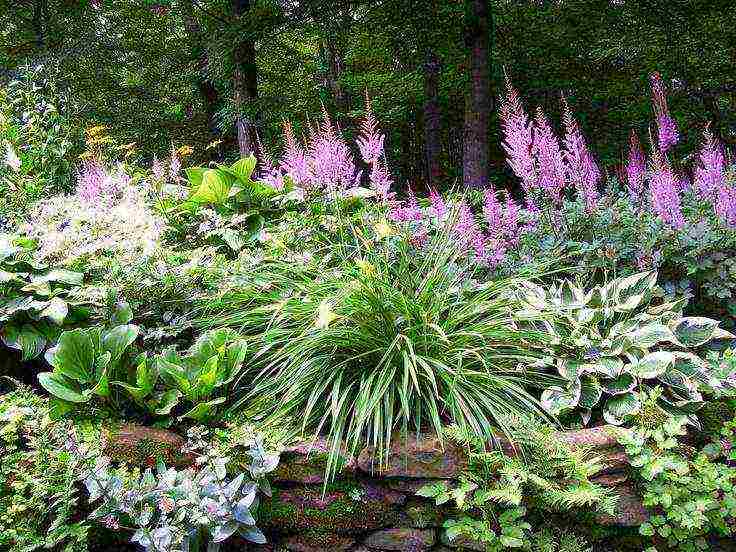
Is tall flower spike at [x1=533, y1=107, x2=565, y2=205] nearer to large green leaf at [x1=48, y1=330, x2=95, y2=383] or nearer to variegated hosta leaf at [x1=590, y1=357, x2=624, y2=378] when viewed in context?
variegated hosta leaf at [x1=590, y1=357, x2=624, y2=378]

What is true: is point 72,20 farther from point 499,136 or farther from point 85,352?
point 85,352

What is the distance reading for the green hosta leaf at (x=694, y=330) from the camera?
2.96 meters

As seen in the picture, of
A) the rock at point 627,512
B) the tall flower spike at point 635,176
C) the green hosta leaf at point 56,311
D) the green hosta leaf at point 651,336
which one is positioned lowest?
the rock at point 627,512

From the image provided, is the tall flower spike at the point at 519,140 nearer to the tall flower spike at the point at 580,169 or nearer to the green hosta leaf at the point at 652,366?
the tall flower spike at the point at 580,169

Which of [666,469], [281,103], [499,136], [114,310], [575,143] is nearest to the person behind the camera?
[666,469]

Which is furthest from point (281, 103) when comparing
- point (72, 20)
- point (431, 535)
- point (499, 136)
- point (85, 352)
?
point (431, 535)

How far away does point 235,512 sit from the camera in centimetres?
224

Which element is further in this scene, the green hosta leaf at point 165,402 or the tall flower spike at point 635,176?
the tall flower spike at point 635,176

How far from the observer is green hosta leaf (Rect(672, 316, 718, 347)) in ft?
9.70

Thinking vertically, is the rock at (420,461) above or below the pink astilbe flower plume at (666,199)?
below

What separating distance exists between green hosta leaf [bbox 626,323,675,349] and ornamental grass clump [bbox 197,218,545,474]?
46 centimetres

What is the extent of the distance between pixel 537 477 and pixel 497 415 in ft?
1.00

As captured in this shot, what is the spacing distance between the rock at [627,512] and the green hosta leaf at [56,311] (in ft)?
7.69

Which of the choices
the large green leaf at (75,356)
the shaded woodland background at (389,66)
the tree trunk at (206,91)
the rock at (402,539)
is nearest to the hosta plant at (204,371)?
the large green leaf at (75,356)
